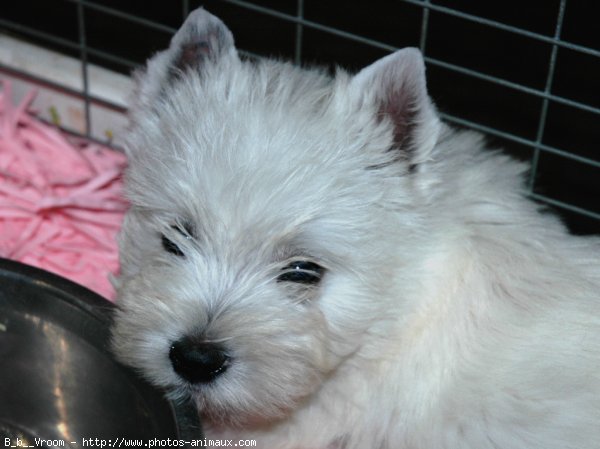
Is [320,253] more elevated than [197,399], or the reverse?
[320,253]

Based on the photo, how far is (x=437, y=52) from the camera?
5.47 m

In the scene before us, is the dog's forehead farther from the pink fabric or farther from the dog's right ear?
the pink fabric

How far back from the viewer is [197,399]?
3023mm

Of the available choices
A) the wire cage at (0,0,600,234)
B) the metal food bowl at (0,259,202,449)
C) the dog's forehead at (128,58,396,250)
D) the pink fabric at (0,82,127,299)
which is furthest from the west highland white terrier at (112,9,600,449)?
the wire cage at (0,0,600,234)

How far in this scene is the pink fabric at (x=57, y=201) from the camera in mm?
4305

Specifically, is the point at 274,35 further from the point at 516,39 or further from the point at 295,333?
the point at 295,333

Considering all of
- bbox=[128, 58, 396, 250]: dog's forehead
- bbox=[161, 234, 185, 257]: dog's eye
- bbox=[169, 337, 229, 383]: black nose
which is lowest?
bbox=[169, 337, 229, 383]: black nose

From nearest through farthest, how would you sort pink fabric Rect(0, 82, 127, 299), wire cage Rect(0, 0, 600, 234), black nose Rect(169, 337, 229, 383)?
black nose Rect(169, 337, 229, 383), pink fabric Rect(0, 82, 127, 299), wire cage Rect(0, 0, 600, 234)

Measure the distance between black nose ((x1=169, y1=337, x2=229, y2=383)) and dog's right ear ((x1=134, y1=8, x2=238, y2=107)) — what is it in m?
0.83

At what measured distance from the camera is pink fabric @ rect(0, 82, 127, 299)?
4.30 m

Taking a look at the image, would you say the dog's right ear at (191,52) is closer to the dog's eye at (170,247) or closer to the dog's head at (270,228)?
the dog's head at (270,228)

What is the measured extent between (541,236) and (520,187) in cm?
25

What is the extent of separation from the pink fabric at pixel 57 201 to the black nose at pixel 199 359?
128 cm

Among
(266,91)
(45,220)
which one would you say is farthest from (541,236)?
(45,220)
